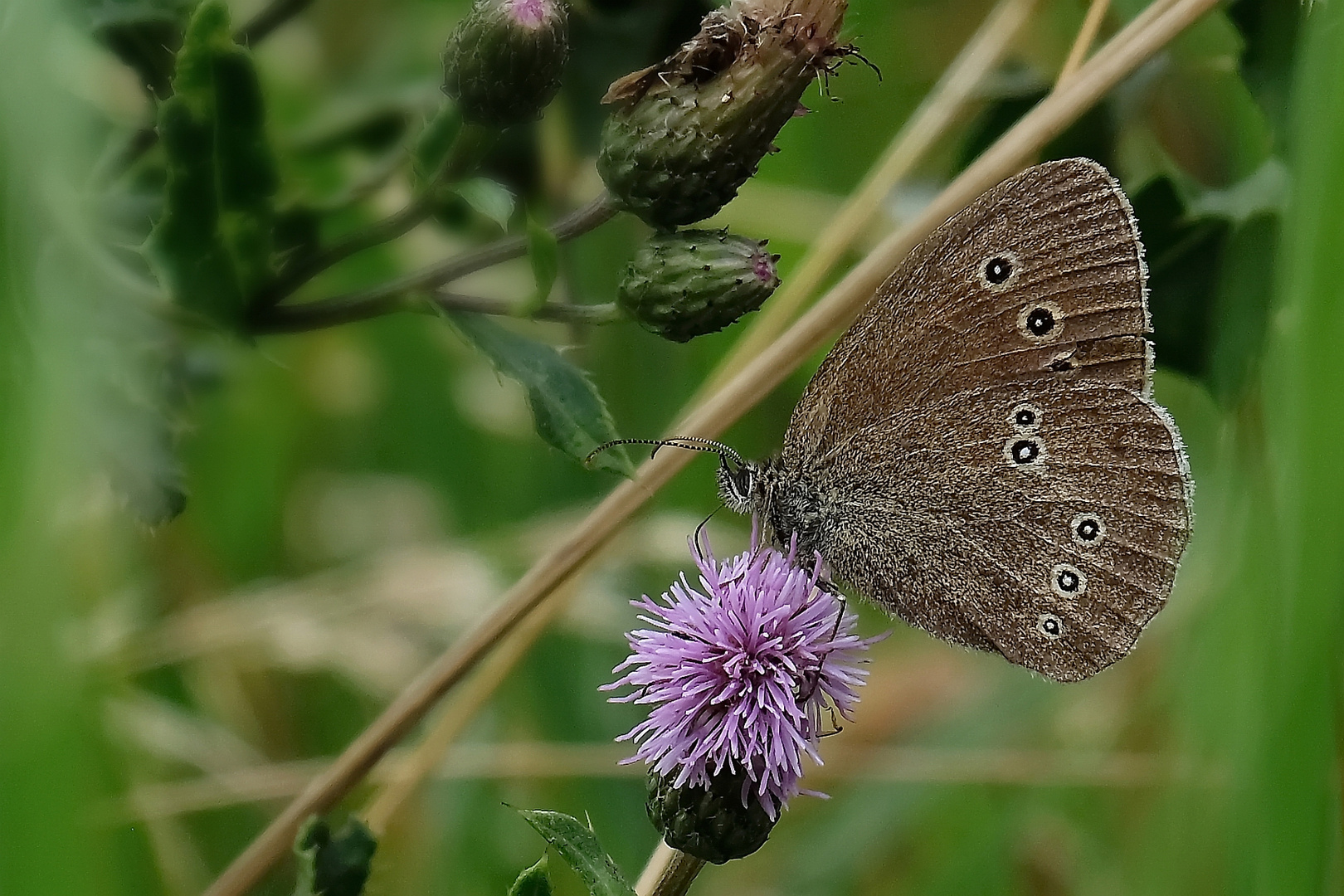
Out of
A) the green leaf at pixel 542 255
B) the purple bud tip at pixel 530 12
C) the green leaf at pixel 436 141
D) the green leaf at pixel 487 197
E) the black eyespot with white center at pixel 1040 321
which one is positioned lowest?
the black eyespot with white center at pixel 1040 321

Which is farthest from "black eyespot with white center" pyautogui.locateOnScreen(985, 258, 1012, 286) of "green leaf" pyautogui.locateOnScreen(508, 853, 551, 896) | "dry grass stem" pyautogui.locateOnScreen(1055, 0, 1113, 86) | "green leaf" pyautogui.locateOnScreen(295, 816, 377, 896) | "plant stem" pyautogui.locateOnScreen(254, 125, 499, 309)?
"green leaf" pyautogui.locateOnScreen(295, 816, 377, 896)

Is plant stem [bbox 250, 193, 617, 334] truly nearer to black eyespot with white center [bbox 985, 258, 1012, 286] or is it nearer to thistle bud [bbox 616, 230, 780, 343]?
thistle bud [bbox 616, 230, 780, 343]

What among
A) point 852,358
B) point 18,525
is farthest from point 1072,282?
point 18,525

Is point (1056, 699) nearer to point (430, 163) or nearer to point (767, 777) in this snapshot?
point (767, 777)

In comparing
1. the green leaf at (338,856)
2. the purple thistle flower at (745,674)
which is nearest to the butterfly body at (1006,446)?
the purple thistle flower at (745,674)

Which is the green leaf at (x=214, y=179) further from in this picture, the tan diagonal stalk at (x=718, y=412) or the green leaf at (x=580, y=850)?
the green leaf at (x=580, y=850)

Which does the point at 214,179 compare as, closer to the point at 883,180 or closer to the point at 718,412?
the point at 718,412

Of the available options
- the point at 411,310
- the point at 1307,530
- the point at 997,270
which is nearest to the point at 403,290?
the point at 411,310
